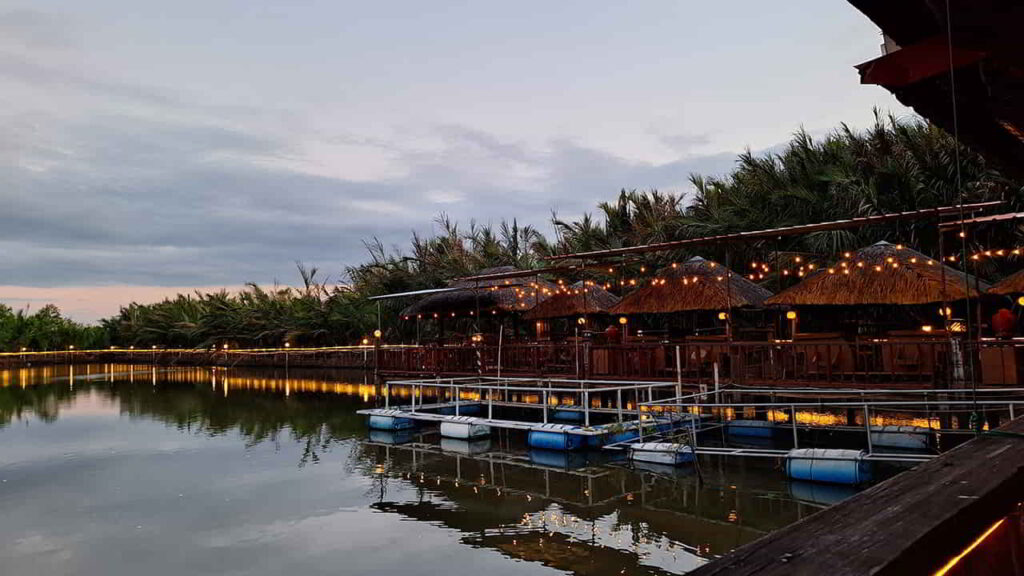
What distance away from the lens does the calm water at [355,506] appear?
785 centimetres

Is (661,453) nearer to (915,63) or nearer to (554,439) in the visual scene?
(554,439)

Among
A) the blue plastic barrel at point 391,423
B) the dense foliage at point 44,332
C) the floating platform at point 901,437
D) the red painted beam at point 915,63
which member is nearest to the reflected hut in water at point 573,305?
the blue plastic barrel at point 391,423

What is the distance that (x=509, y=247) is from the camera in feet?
127

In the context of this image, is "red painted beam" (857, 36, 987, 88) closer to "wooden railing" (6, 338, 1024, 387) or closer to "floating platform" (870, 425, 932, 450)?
"wooden railing" (6, 338, 1024, 387)

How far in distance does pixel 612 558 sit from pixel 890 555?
264 inches

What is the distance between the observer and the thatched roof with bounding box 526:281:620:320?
19.8 meters

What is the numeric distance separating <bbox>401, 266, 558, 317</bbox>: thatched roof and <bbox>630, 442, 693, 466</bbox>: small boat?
30.0ft

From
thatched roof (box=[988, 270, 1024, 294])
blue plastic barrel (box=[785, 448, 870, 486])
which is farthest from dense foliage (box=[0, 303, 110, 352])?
thatched roof (box=[988, 270, 1024, 294])

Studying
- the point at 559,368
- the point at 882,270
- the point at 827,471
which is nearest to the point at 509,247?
the point at 559,368

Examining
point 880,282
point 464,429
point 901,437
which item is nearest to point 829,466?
point 901,437

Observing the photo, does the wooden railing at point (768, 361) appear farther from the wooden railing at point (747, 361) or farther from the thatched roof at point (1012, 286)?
the thatched roof at point (1012, 286)

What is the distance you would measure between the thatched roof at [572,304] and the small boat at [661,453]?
738 centimetres

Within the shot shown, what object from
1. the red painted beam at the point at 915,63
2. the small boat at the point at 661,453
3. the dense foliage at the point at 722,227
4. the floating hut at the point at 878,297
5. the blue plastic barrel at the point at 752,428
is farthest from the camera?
the dense foliage at the point at 722,227

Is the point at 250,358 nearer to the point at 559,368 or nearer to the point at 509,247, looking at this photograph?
the point at 509,247
